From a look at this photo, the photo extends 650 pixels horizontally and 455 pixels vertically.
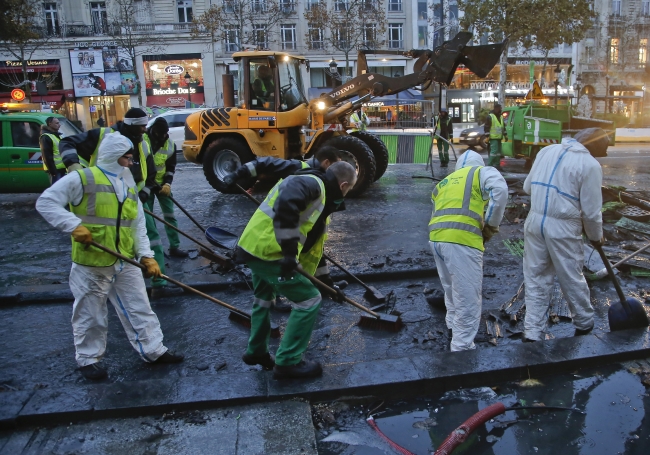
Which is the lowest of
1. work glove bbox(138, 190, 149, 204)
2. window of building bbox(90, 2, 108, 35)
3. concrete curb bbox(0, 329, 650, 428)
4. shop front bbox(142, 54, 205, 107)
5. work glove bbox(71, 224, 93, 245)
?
concrete curb bbox(0, 329, 650, 428)

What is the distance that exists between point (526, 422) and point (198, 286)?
12.0ft

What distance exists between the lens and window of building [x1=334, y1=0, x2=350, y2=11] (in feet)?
126

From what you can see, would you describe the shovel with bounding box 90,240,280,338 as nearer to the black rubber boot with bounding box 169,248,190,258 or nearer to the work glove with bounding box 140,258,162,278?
the work glove with bounding box 140,258,162,278

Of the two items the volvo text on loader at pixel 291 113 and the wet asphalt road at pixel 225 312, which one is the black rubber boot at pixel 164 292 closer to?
the wet asphalt road at pixel 225 312

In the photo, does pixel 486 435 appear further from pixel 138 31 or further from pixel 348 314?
pixel 138 31

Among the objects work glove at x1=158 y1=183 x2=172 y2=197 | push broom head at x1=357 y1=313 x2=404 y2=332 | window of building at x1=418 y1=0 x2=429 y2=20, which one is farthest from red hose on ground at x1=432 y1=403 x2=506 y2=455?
window of building at x1=418 y1=0 x2=429 y2=20

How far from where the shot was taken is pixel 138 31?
37.1 metres

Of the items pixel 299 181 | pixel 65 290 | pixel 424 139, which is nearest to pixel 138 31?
pixel 424 139

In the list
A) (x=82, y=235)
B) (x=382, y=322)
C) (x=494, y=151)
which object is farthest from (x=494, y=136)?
(x=82, y=235)

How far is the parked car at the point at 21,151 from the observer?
10.6 metres

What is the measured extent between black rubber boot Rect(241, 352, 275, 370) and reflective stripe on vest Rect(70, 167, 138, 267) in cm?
116

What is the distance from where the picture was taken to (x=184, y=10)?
38.2m

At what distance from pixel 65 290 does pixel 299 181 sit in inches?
142

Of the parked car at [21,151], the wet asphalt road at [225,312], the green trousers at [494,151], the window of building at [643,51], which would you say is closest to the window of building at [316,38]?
the window of building at [643,51]
